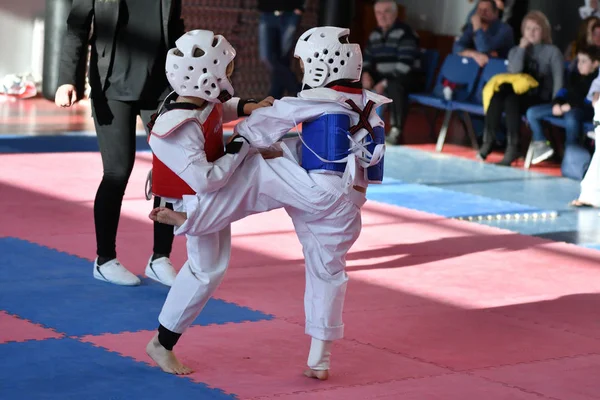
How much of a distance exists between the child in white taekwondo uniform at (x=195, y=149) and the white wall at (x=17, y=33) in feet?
35.3

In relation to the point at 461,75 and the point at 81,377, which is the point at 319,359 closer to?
the point at 81,377

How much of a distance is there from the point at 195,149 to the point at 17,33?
1116 centimetres

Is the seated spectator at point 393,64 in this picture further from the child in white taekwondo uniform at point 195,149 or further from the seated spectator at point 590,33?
the child in white taekwondo uniform at point 195,149

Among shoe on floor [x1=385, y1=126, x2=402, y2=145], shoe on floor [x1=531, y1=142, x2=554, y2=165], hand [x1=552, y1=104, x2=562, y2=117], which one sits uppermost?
hand [x1=552, y1=104, x2=562, y2=117]

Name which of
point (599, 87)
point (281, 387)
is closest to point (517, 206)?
point (599, 87)

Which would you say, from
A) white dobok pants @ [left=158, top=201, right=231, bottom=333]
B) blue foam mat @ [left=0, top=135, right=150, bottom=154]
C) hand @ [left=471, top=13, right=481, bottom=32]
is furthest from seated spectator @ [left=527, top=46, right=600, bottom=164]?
white dobok pants @ [left=158, top=201, right=231, bottom=333]

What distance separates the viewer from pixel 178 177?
444cm

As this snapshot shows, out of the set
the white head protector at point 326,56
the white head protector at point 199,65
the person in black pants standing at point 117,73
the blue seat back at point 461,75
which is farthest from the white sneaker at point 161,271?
the blue seat back at point 461,75

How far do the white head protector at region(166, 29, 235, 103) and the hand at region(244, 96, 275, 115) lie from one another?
0.55ft

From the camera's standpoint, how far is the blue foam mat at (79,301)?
5.08 meters

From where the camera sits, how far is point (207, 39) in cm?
421

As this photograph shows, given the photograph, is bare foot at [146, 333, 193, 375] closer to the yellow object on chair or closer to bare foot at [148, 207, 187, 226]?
bare foot at [148, 207, 187, 226]

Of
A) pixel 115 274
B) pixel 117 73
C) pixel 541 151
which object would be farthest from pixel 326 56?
pixel 541 151

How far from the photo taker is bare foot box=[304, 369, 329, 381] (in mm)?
4371
